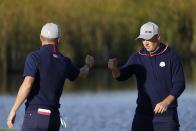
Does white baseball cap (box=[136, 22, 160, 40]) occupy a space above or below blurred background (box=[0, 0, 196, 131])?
above

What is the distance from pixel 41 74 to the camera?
24.1ft

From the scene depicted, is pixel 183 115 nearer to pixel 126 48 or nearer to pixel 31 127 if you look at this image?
pixel 31 127

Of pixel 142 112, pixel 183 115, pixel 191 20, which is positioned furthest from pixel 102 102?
pixel 191 20

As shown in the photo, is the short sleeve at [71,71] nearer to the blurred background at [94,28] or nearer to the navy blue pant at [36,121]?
the navy blue pant at [36,121]

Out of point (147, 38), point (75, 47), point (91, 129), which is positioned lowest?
point (75, 47)

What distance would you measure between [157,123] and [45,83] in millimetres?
1204

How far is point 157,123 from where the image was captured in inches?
309

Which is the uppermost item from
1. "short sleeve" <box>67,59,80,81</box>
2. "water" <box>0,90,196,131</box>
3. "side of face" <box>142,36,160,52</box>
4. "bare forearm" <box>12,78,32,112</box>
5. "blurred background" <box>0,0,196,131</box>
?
"side of face" <box>142,36,160,52</box>

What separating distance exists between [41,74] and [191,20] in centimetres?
2629

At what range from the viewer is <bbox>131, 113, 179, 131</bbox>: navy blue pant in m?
7.84

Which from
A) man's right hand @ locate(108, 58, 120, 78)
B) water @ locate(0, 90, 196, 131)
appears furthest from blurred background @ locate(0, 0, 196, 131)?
man's right hand @ locate(108, 58, 120, 78)

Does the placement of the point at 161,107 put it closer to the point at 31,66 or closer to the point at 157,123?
the point at 157,123

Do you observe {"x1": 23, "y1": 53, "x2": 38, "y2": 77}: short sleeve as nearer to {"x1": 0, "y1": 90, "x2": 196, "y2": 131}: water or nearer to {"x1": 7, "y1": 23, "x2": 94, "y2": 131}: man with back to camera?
{"x1": 7, "y1": 23, "x2": 94, "y2": 131}: man with back to camera

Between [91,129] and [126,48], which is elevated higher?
[91,129]
